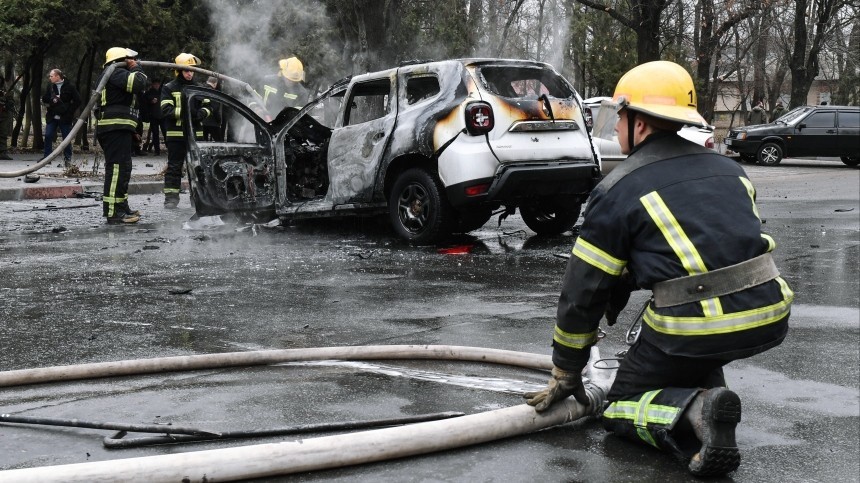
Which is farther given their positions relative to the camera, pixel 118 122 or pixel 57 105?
pixel 57 105

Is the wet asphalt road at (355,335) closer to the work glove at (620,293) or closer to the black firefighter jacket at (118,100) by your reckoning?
the work glove at (620,293)

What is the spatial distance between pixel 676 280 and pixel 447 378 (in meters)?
1.53

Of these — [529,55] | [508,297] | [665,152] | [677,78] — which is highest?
[529,55]

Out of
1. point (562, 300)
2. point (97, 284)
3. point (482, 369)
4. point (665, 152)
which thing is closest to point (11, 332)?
point (97, 284)

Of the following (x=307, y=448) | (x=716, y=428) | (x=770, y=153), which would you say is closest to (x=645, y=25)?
(x=770, y=153)

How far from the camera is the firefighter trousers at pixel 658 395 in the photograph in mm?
3281

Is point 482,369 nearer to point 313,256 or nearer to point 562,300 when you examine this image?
point 562,300

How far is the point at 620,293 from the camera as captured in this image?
11.6 feet

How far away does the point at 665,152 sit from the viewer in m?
3.40

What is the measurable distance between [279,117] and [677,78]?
319 inches

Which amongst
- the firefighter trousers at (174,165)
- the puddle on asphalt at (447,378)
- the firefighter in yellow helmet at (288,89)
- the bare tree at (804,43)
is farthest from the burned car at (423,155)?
the bare tree at (804,43)

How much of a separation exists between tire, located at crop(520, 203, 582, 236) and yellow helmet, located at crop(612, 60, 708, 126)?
6.73m

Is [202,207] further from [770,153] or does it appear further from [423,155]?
[770,153]

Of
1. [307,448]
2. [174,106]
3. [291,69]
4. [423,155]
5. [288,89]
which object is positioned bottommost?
[307,448]
